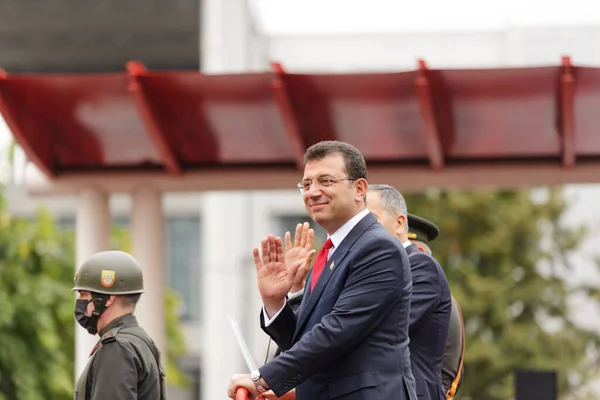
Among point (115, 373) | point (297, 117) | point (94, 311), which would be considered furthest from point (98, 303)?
point (297, 117)

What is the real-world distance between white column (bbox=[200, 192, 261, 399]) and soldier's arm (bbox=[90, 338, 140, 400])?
98.0 feet

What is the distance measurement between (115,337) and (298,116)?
22.6ft

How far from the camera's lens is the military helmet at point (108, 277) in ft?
21.8

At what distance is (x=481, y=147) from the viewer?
43.1 feet

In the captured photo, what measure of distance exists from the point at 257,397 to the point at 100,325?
4.83 ft

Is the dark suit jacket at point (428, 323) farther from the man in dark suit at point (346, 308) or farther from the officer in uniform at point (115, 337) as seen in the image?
the officer in uniform at point (115, 337)

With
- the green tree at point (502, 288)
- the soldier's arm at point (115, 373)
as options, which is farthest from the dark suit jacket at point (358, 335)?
the green tree at point (502, 288)

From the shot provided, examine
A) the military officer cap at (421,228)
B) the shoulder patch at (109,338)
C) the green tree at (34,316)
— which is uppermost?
the military officer cap at (421,228)

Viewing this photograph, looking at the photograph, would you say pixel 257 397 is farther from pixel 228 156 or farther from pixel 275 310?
pixel 228 156

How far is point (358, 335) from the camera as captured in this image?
212 inches

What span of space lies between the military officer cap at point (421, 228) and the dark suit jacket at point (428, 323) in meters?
1.21

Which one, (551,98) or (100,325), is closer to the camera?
(100,325)

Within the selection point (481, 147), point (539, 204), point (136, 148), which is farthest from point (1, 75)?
point (539, 204)

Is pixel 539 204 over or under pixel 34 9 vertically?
under
